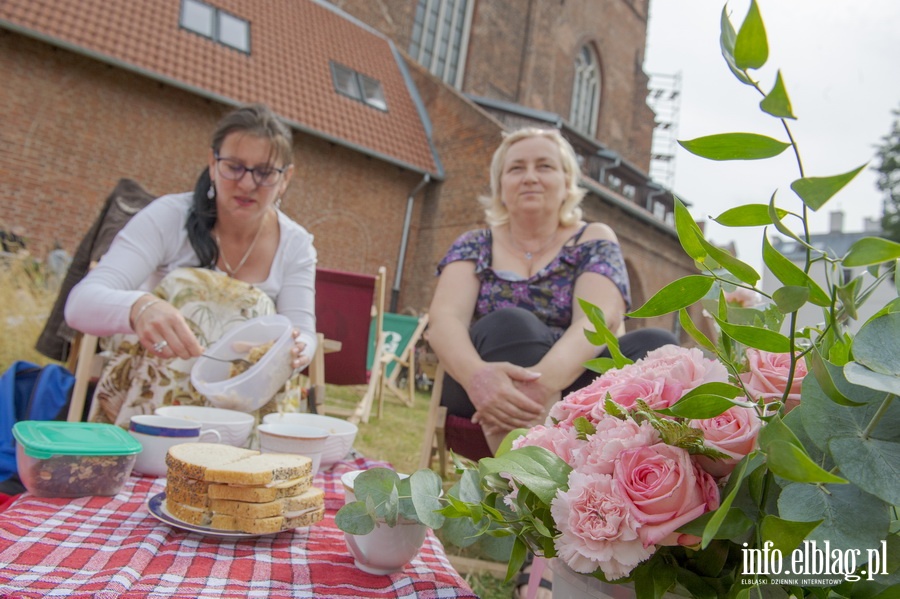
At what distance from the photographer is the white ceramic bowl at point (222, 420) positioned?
4.31ft

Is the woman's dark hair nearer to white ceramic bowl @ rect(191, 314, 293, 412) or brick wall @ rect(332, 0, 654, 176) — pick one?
white ceramic bowl @ rect(191, 314, 293, 412)

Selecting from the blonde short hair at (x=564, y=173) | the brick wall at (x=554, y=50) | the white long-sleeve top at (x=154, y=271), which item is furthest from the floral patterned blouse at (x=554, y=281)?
the brick wall at (x=554, y=50)

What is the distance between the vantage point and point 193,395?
165cm

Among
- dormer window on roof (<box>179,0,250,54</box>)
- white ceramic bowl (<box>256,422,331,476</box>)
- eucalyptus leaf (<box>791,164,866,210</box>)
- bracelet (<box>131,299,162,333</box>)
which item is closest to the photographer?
eucalyptus leaf (<box>791,164,866,210</box>)

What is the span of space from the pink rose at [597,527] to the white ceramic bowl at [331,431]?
0.90 meters

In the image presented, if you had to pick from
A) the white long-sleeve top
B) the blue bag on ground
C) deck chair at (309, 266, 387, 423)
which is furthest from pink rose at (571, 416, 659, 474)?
deck chair at (309, 266, 387, 423)

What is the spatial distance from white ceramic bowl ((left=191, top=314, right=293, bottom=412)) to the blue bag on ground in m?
0.58

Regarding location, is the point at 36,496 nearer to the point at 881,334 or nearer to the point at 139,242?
the point at 139,242

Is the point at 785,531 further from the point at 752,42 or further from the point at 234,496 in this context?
the point at 234,496

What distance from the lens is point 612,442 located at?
1.82 feet

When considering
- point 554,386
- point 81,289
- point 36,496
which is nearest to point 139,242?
point 81,289

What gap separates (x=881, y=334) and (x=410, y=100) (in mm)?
12530

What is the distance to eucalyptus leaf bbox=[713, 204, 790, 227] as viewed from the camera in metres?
0.49

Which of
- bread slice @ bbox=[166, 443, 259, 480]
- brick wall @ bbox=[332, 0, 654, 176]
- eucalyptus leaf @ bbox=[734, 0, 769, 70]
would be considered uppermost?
brick wall @ bbox=[332, 0, 654, 176]
